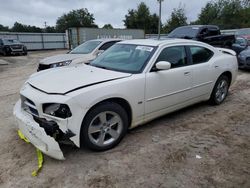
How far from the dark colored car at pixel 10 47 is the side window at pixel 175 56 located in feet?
63.3

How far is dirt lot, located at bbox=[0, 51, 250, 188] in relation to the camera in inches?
103

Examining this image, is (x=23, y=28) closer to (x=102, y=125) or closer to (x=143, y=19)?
(x=143, y=19)

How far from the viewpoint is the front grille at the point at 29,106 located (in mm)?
2959

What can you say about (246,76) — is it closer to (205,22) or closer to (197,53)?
(197,53)

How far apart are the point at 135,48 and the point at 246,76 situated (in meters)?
6.13

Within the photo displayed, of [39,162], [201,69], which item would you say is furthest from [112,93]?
[201,69]

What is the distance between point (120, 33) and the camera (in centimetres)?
2097

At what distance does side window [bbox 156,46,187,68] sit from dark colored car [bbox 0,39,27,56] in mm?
19291

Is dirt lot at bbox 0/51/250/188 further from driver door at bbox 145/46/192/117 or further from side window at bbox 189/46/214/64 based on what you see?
side window at bbox 189/46/214/64

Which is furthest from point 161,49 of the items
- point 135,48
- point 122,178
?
point 122,178

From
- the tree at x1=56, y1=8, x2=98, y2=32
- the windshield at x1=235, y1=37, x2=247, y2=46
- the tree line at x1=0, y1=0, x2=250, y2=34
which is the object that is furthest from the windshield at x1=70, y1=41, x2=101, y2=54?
the tree at x1=56, y1=8, x2=98, y2=32

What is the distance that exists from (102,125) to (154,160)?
0.86 meters

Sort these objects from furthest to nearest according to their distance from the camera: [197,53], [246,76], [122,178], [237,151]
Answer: [246,76] < [197,53] < [237,151] < [122,178]

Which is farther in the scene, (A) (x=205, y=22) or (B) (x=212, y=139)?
(A) (x=205, y=22)
